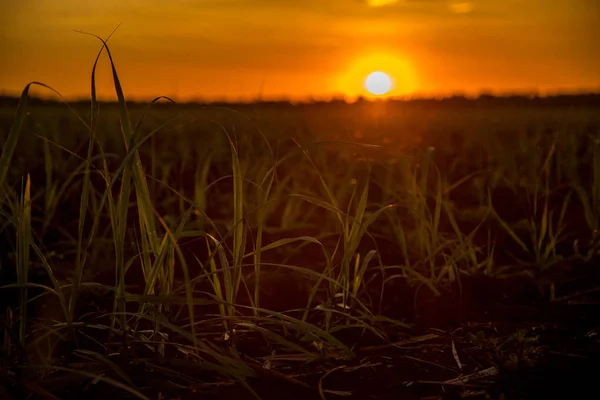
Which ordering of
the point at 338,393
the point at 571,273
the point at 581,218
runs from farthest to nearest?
the point at 581,218 → the point at 571,273 → the point at 338,393

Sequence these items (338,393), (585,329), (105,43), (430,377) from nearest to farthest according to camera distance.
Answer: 1. (105,43)
2. (338,393)
3. (430,377)
4. (585,329)

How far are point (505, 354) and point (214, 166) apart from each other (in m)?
4.17

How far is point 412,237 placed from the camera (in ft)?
9.10

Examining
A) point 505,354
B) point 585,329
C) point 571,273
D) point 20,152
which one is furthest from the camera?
point 20,152

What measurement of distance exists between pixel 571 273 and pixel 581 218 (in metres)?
1.30

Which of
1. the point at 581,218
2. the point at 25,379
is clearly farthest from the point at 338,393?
the point at 581,218

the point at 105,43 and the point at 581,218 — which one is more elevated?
the point at 105,43

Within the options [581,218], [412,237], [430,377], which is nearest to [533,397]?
[430,377]

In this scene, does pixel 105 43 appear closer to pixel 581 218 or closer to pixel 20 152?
pixel 581 218

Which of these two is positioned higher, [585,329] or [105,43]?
[105,43]

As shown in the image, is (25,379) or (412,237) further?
(412,237)

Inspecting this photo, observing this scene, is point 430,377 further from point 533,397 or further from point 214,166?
point 214,166

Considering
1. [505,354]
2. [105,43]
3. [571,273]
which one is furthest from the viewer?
[571,273]

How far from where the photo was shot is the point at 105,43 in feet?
4.38
